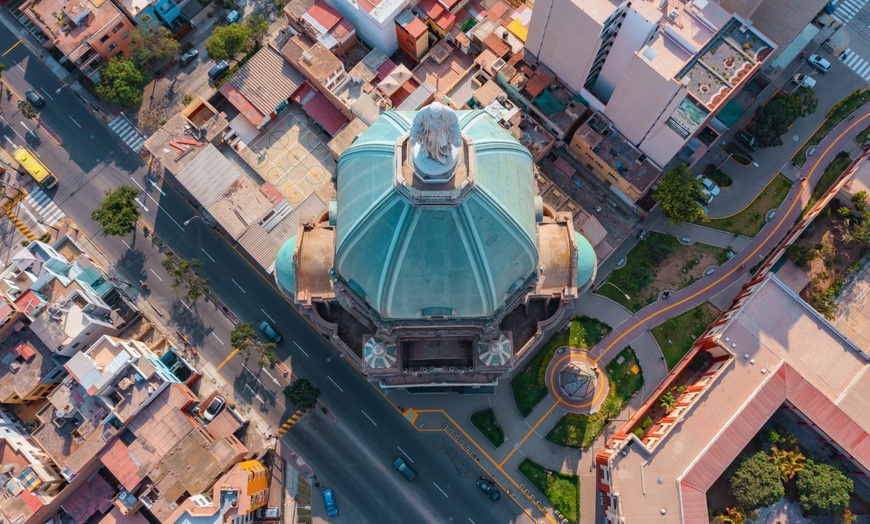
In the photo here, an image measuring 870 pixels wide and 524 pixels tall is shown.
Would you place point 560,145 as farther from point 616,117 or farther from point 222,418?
point 222,418

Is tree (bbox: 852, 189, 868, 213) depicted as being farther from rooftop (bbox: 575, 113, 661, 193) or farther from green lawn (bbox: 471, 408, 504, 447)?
green lawn (bbox: 471, 408, 504, 447)

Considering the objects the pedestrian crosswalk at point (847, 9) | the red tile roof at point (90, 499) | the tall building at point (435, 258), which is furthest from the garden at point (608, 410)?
the pedestrian crosswalk at point (847, 9)

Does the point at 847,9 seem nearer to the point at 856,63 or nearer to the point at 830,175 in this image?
the point at 856,63

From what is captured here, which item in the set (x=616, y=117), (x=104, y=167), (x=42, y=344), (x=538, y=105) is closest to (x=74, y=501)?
(x=42, y=344)

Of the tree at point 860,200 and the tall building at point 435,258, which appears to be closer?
the tall building at point 435,258

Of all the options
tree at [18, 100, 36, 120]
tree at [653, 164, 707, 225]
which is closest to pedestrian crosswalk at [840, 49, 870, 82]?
tree at [653, 164, 707, 225]

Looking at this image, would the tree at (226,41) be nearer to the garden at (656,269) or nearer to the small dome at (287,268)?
the small dome at (287,268)
